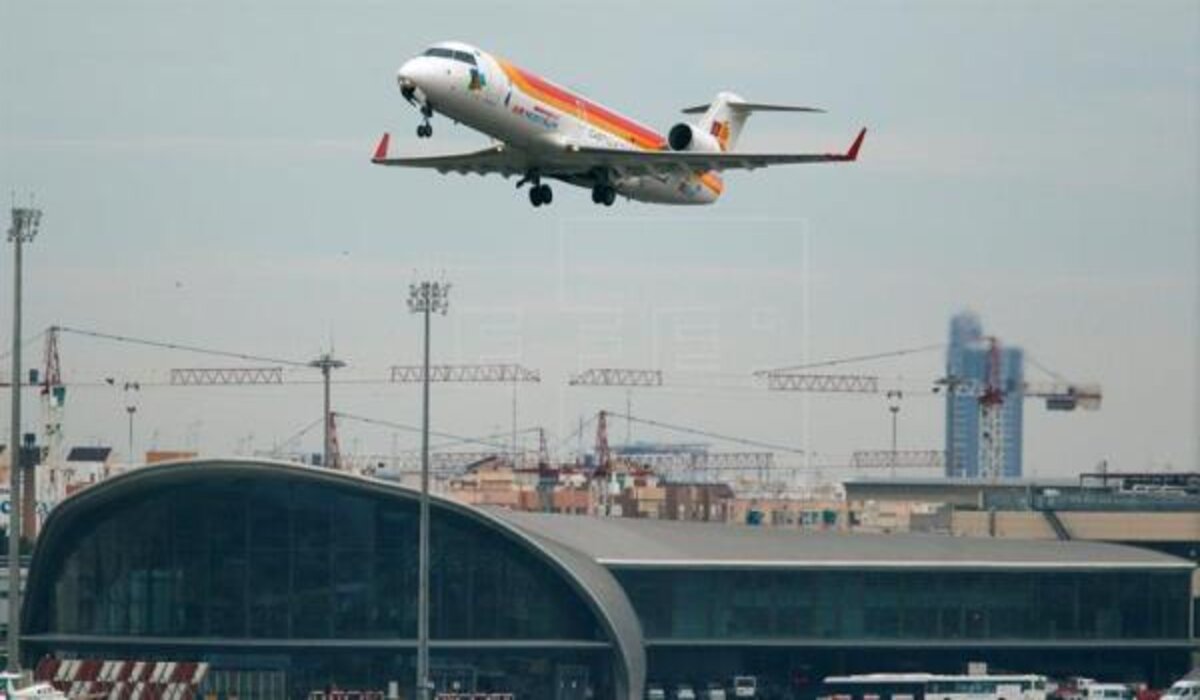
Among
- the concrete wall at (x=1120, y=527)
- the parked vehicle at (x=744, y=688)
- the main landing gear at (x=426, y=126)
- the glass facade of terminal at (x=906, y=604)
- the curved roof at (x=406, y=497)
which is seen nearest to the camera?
the main landing gear at (x=426, y=126)

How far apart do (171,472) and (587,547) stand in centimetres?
2200

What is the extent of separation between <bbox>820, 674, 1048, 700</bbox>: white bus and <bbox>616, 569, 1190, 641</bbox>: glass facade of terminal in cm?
720

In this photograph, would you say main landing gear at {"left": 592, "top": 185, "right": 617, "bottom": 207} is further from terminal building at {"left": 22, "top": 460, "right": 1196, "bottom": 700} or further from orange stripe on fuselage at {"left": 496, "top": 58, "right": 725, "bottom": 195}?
terminal building at {"left": 22, "top": 460, "right": 1196, "bottom": 700}

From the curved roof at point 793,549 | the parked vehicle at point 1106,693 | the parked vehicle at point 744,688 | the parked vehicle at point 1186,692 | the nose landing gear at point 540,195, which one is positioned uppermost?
the nose landing gear at point 540,195

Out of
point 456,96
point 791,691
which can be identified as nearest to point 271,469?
point 791,691

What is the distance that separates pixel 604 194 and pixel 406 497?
47.2m

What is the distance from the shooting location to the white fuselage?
98875 mm

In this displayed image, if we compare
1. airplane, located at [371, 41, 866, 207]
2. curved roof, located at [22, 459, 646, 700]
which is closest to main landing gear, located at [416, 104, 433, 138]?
airplane, located at [371, 41, 866, 207]

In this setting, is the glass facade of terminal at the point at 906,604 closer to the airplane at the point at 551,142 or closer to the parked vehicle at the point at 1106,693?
the parked vehicle at the point at 1106,693

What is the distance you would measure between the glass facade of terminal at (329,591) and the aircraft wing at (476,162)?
43603mm

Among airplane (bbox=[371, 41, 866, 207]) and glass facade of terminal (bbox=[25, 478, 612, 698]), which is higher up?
airplane (bbox=[371, 41, 866, 207])

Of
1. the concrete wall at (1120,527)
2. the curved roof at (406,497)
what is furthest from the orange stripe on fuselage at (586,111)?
the concrete wall at (1120,527)

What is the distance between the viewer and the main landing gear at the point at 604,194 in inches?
4284

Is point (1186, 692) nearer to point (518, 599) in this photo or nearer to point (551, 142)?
point (518, 599)
